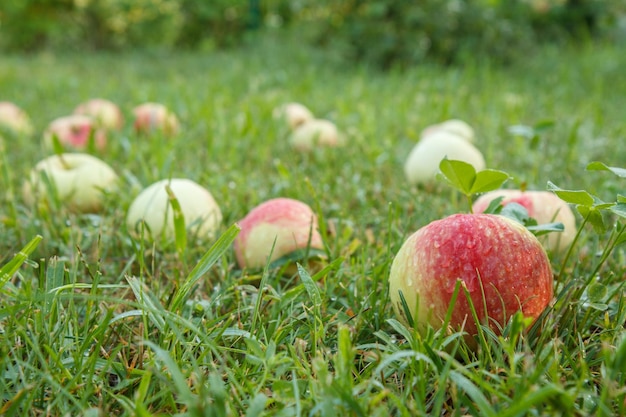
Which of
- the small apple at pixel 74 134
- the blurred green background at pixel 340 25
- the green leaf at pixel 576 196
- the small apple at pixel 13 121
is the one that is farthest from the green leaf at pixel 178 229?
the blurred green background at pixel 340 25

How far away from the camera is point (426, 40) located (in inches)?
212

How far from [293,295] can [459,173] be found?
39cm

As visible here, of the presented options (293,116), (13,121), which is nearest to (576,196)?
(293,116)

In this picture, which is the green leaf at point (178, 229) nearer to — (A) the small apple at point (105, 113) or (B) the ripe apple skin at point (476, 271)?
(B) the ripe apple skin at point (476, 271)

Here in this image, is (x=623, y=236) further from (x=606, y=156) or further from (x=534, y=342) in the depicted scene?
(x=606, y=156)

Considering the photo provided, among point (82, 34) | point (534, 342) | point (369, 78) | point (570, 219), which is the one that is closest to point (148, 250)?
point (534, 342)

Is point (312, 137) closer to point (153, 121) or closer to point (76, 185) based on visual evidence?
point (153, 121)

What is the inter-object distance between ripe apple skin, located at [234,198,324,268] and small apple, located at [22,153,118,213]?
63cm

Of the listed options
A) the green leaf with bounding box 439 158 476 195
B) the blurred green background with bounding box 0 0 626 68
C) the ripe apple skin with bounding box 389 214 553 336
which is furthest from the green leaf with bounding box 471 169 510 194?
the blurred green background with bounding box 0 0 626 68

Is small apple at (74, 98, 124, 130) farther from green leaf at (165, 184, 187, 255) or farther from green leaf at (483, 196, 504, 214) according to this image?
green leaf at (483, 196, 504, 214)

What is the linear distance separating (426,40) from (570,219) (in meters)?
4.16

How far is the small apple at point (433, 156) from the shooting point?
2102 mm

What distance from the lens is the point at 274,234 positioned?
1.43m

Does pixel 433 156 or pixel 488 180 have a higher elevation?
pixel 488 180
